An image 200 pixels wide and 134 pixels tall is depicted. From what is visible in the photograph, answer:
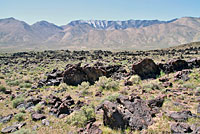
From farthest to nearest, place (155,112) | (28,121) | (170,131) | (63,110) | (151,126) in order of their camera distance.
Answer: (63,110) < (28,121) < (155,112) < (151,126) < (170,131)

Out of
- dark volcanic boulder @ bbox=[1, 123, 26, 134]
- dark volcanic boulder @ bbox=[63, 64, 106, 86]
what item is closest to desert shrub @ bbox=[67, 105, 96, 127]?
dark volcanic boulder @ bbox=[1, 123, 26, 134]

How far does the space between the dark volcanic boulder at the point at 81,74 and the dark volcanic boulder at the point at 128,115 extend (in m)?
10.1

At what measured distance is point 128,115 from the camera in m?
7.05

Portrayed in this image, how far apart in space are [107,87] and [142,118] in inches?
309

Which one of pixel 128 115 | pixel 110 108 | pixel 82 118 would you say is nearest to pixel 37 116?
pixel 82 118

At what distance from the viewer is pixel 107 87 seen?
1477 centimetres

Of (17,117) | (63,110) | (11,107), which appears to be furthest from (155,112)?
(11,107)

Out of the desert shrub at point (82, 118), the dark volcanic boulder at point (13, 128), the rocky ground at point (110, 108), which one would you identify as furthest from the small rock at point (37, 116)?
the desert shrub at point (82, 118)

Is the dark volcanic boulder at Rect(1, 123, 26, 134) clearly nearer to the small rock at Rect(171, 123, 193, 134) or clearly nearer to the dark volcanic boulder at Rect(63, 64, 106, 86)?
the small rock at Rect(171, 123, 193, 134)

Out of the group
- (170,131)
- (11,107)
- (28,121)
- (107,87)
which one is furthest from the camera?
(107,87)

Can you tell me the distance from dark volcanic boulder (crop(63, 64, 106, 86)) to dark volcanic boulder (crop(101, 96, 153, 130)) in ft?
33.2

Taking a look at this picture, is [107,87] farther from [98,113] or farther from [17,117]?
[17,117]

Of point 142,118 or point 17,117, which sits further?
point 17,117

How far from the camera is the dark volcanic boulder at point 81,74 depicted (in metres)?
17.5
